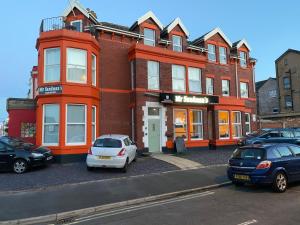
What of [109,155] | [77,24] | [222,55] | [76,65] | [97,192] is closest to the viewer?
[97,192]

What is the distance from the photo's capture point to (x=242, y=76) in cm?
2661

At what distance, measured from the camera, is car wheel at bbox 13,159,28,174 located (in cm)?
1305

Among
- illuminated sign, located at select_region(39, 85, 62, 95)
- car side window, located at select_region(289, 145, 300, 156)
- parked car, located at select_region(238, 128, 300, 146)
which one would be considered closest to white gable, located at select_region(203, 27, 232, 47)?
parked car, located at select_region(238, 128, 300, 146)

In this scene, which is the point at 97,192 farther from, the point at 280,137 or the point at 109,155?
the point at 280,137

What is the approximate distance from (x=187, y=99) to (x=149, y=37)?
5541 millimetres

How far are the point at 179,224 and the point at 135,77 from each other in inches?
522

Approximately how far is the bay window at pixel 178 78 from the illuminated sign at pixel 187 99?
1.20m

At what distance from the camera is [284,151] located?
1018cm

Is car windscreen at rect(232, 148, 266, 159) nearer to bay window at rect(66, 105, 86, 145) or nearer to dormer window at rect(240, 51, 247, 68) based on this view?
bay window at rect(66, 105, 86, 145)

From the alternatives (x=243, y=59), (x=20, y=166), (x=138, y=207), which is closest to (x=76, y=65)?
(x=20, y=166)

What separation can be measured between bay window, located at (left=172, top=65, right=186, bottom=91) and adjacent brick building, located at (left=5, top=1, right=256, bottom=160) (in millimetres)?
72

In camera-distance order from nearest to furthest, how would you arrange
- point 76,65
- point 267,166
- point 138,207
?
point 138,207
point 267,166
point 76,65

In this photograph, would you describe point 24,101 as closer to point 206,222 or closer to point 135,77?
point 135,77

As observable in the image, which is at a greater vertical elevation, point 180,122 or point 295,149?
point 180,122
